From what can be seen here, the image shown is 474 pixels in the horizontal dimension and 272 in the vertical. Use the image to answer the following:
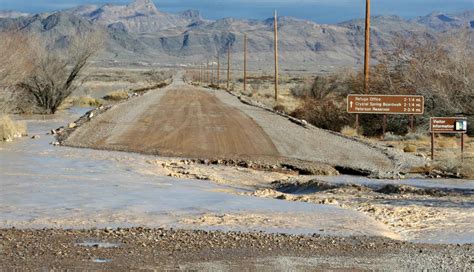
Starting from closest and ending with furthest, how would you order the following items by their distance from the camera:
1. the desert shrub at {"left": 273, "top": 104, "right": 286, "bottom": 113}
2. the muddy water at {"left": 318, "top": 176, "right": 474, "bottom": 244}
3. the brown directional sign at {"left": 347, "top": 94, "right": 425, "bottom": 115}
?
the muddy water at {"left": 318, "top": 176, "right": 474, "bottom": 244} → the brown directional sign at {"left": 347, "top": 94, "right": 425, "bottom": 115} → the desert shrub at {"left": 273, "top": 104, "right": 286, "bottom": 113}

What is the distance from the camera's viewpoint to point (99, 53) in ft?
204

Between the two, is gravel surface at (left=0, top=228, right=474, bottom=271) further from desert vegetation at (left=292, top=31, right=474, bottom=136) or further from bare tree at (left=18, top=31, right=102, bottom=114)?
bare tree at (left=18, top=31, right=102, bottom=114)

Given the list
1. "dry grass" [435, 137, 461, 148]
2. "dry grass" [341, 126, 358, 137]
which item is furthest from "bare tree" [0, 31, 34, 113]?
"dry grass" [435, 137, 461, 148]

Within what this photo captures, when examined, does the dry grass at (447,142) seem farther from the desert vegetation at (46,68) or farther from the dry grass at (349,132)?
the desert vegetation at (46,68)

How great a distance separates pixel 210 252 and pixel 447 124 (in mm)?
15498

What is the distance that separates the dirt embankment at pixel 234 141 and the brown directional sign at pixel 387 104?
5.85 ft

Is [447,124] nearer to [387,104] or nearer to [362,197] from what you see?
[362,197]

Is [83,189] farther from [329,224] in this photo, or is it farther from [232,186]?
[329,224]

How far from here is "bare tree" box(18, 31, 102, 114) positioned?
55531mm

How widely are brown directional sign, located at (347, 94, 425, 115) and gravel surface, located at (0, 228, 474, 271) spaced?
70.4 ft

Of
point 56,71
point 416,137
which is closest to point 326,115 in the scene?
point 416,137

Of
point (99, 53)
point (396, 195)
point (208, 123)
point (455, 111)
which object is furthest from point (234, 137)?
point (99, 53)

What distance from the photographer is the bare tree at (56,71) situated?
55.5 m

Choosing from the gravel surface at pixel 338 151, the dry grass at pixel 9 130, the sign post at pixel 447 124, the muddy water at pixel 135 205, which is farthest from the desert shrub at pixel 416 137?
the dry grass at pixel 9 130
